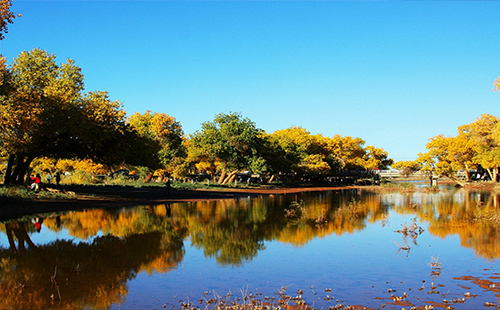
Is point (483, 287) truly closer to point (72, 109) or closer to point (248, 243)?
point (248, 243)

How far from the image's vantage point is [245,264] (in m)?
13.5

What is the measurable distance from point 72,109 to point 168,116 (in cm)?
3293

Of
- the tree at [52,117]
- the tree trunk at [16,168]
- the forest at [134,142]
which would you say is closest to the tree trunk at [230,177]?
the forest at [134,142]

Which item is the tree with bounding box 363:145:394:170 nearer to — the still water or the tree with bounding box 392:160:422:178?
the tree with bounding box 392:160:422:178

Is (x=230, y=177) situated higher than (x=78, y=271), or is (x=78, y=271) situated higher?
(x=230, y=177)

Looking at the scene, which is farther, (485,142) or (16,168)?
(485,142)

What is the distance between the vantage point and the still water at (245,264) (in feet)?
32.1

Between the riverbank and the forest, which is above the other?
the forest

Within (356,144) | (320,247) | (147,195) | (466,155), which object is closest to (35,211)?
(147,195)

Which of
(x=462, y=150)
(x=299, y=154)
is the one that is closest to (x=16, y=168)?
(x=299, y=154)

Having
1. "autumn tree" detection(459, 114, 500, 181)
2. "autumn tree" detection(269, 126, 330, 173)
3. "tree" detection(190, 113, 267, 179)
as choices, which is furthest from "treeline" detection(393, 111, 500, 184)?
"tree" detection(190, 113, 267, 179)

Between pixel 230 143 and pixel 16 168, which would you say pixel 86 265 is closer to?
A: pixel 16 168

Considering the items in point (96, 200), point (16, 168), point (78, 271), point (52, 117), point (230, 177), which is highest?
point (52, 117)

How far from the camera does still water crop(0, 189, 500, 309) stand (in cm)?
977
